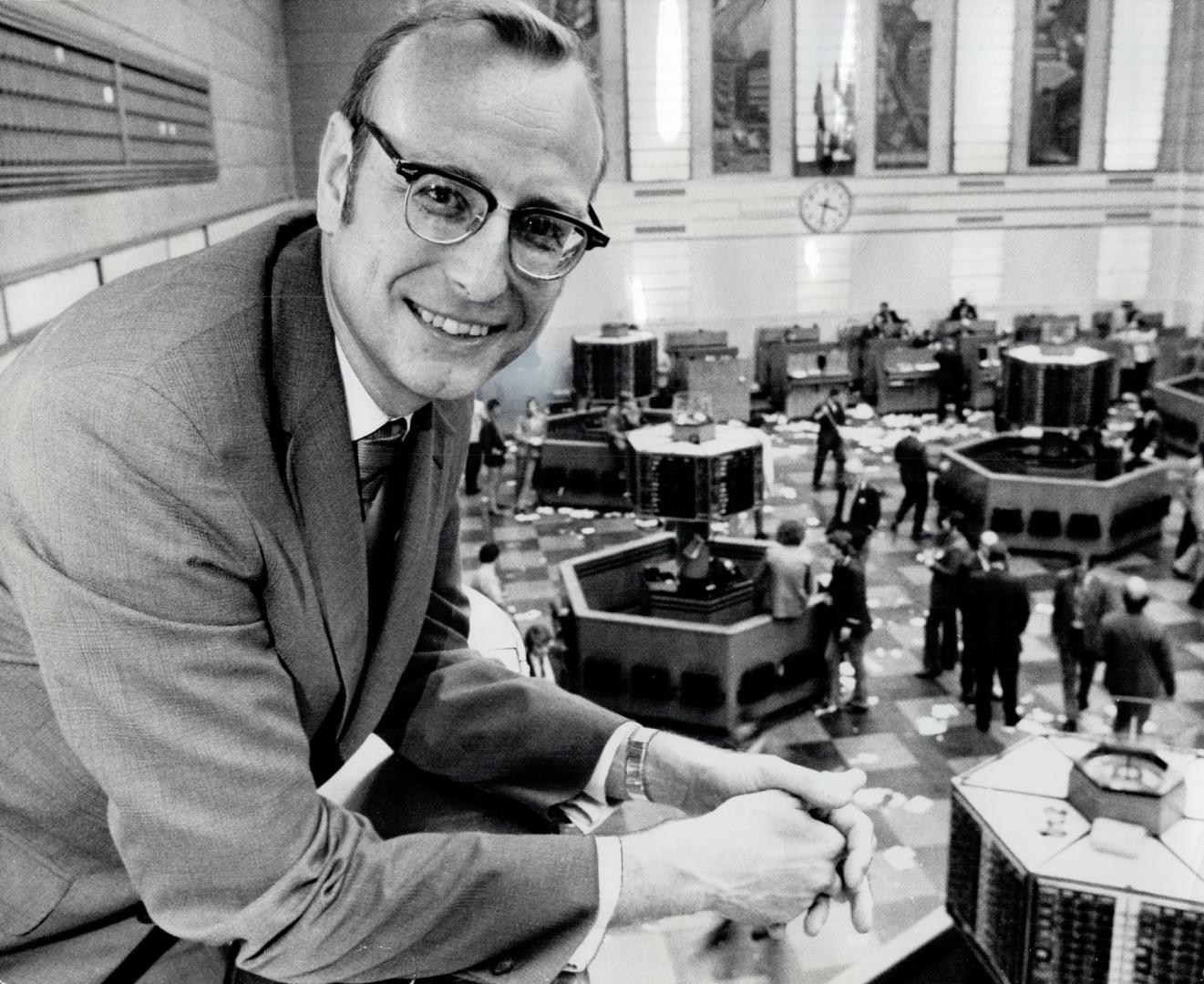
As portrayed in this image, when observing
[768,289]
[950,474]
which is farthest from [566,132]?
[768,289]

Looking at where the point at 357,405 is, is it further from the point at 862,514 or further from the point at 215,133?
the point at 862,514

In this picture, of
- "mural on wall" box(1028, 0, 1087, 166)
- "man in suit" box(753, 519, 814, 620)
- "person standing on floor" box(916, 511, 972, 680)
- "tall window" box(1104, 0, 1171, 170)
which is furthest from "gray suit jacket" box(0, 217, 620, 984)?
"mural on wall" box(1028, 0, 1087, 166)

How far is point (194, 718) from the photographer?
2.81 ft

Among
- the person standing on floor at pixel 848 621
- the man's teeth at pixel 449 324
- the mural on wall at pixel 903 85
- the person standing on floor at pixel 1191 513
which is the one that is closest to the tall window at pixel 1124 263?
the mural on wall at pixel 903 85

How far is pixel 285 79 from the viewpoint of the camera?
2.81 m

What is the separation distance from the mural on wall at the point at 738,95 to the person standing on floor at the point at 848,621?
6.21m

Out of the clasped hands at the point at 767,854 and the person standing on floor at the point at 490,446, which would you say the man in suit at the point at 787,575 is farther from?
the clasped hands at the point at 767,854

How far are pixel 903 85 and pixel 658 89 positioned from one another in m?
15.9

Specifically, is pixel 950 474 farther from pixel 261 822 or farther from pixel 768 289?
pixel 261 822

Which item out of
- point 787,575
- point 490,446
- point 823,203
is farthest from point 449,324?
point 823,203

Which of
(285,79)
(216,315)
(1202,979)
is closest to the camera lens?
(216,315)

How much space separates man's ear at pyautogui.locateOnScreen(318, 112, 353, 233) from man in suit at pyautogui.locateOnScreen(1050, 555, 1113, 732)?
7093mm

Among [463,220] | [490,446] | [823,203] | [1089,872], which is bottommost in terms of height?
[1089,872]

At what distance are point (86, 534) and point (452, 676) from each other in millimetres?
634
